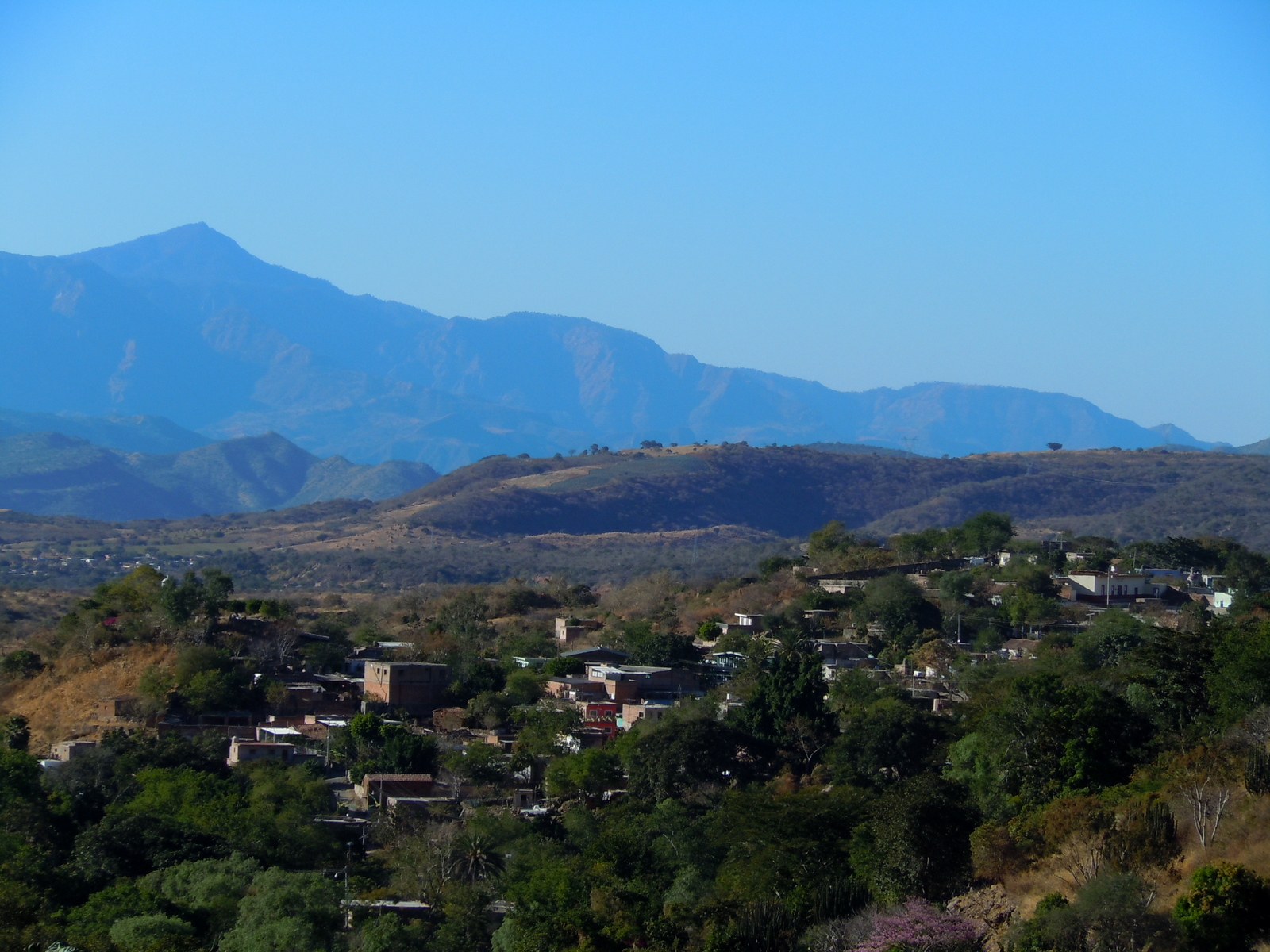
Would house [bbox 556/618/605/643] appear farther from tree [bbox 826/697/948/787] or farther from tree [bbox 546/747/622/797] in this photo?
tree [bbox 826/697/948/787]

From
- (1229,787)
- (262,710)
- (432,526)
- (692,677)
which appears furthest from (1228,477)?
(1229,787)

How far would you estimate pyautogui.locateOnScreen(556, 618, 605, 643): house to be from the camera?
38188 mm

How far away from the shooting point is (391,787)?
24.8 meters

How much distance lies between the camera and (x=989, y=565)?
4238cm

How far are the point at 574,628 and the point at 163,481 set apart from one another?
156863mm

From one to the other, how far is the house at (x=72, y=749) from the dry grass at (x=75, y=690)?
0.88m

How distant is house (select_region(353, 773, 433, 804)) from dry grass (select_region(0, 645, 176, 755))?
605 centimetres

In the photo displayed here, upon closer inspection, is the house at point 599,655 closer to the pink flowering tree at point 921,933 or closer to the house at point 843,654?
the house at point 843,654

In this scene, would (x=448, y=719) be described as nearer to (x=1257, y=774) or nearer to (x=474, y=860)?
(x=474, y=860)

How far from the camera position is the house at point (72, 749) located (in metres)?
26.2

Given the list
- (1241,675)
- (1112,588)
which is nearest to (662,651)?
(1112,588)

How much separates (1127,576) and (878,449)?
10270 cm

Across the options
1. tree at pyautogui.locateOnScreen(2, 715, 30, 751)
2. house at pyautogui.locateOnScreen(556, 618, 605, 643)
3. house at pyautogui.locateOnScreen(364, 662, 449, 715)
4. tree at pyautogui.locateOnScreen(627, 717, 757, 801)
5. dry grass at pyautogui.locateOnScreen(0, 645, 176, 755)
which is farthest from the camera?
house at pyautogui.locateOnScreen(556, 618, 605, 643)

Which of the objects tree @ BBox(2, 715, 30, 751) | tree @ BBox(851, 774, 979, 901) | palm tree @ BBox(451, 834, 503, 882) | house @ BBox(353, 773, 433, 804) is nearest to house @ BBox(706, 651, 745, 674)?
house @ BBox(353, 773, 433, 804)
